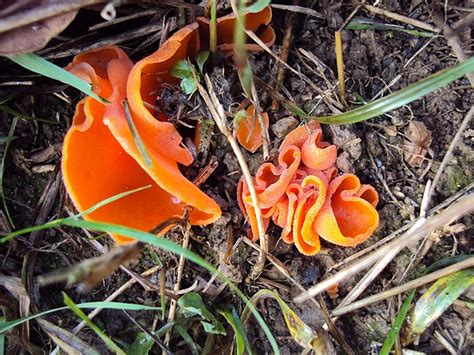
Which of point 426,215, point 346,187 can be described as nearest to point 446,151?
point 426,215

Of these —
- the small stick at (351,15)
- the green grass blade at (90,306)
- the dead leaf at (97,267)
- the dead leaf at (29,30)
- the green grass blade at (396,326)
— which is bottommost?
the green grass blade at (396,326)

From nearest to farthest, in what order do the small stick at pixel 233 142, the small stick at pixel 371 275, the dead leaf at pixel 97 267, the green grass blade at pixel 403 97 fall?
the dead leaf at pixel 97 267 → the green grass blade at pixel 403 97 → the small stick at pixel 233 142 → the small stick at pixel 371 275

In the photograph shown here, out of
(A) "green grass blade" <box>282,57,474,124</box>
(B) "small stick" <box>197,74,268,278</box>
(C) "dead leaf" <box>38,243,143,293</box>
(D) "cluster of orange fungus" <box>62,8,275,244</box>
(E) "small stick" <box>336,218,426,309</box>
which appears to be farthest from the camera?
(E) "small stick" <box>336,218,426,309</box>

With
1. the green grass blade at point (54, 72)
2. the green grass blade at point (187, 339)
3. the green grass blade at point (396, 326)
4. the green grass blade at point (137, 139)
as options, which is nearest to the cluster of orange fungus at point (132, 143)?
the green grass blade at point (137, 139)

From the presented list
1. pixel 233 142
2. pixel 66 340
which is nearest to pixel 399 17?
pixel 233 142

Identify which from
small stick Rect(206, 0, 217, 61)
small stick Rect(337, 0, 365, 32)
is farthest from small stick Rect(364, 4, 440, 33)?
small stick Rect(206, 0, 217, 61)

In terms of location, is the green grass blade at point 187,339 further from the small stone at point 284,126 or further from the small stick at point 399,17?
the small stick at point 399,17

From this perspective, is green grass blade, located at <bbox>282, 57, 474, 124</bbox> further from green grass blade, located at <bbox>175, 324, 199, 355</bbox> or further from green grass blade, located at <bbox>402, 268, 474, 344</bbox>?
green grass blade, located at <bbox>175, 324, 199, 355</bbox>
